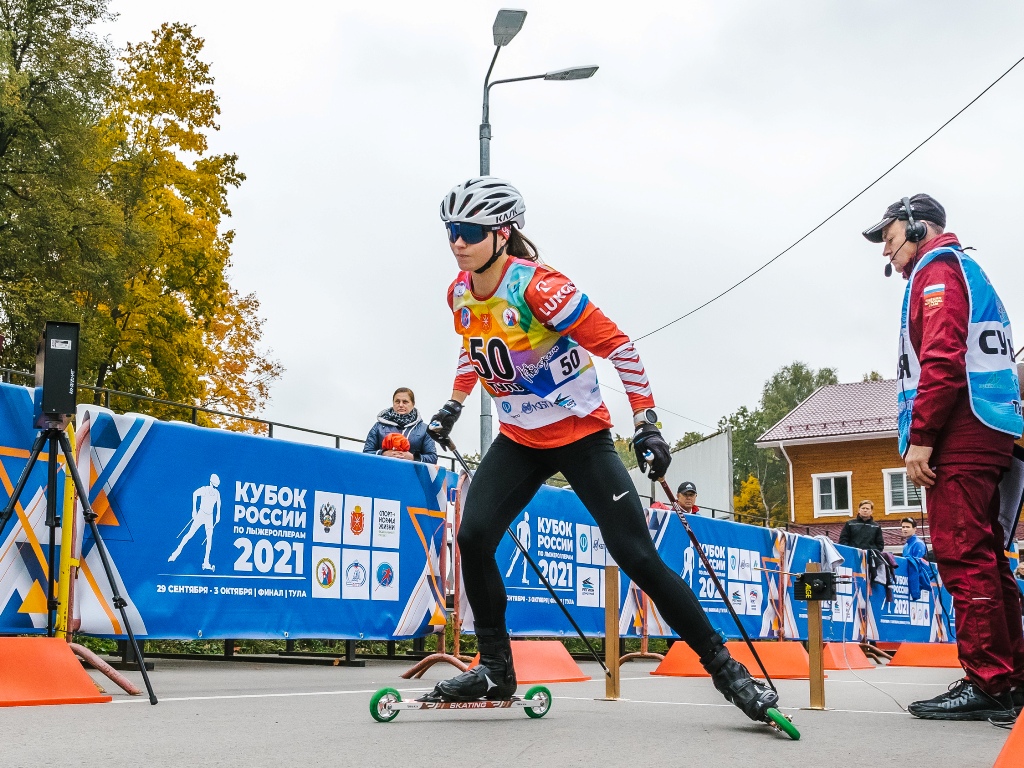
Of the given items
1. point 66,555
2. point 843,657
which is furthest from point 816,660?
point 843,657

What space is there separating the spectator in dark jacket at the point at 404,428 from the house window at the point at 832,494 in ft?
144

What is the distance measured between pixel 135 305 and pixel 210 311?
182cm

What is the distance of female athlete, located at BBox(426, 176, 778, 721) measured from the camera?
4.63 metres

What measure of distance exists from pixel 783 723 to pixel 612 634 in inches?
78.7

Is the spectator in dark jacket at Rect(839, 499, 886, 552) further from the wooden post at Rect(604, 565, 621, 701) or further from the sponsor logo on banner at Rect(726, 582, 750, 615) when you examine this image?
the wooden post at Rect(604, 565, 621, 701)

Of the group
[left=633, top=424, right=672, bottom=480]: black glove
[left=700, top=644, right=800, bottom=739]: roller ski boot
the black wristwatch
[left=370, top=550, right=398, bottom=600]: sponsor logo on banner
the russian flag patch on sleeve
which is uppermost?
the russian flag patch on sleeve

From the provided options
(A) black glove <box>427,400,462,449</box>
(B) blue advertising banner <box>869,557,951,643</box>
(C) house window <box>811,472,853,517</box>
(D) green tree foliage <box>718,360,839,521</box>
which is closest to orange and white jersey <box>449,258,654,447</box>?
(A) black glove <box>427,400,462,449</box>

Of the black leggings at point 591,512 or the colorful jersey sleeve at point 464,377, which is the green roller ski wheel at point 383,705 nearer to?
the black leggings at point 591,512

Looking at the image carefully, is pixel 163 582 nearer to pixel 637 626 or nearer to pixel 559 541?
pixel 559 541

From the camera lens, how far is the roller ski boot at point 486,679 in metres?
4.65

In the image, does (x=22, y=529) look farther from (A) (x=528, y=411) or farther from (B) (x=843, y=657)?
(B) (x=843, y=657)

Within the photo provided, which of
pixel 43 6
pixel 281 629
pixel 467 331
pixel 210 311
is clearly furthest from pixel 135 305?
pixel 467 331

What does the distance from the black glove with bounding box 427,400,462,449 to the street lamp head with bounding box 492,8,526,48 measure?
11597 mm

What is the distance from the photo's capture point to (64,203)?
28.2 m
